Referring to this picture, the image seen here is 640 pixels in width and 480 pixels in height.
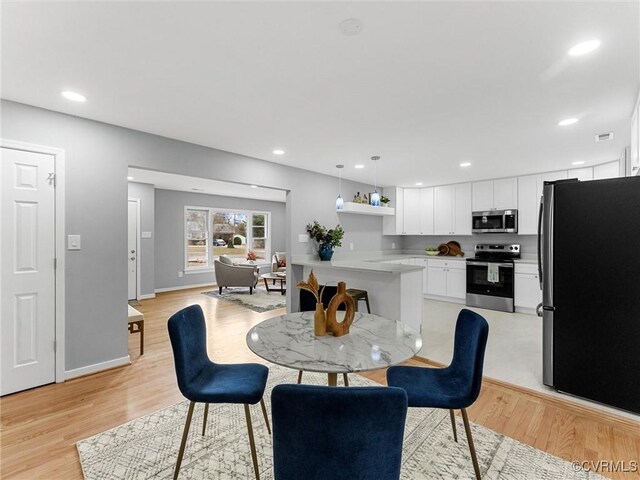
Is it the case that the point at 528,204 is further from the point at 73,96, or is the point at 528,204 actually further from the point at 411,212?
the point at 73,96

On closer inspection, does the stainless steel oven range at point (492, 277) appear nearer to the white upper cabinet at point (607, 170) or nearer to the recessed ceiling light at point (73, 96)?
the white upper cabinet at point (607, 170)

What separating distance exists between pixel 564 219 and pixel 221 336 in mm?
3927

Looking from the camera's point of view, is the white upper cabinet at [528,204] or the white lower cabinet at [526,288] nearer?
the white lower cabinet at [526,288]

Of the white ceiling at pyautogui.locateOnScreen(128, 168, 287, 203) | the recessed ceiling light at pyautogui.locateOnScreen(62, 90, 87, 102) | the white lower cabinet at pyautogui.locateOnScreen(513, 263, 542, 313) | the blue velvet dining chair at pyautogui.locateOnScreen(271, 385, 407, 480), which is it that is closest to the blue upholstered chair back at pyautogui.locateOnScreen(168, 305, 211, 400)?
the blue velvet dining chair at pyautogui.locateOnScreen(271, 385, 407, 480)

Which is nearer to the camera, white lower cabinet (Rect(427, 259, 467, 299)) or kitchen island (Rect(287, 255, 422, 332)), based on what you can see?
kitchen island (Rect(287, 255, 422, 332))

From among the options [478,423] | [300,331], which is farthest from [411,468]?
[300,331]

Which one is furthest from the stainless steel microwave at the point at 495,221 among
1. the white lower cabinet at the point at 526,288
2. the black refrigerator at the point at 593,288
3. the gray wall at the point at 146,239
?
the gray wall at the point at 146,239

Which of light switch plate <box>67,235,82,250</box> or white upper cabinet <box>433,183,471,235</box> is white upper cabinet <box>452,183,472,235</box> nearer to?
white upper cabinet <box>433,183,471,235</box>

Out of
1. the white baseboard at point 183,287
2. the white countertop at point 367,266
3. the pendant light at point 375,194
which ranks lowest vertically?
the white baseboard at point 183,287

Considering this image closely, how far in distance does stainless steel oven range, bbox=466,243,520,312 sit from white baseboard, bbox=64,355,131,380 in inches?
213

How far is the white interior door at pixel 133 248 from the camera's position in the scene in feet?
20.7

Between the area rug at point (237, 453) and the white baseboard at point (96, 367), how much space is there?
3.70 feet

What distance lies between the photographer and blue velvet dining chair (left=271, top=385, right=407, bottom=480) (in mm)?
944

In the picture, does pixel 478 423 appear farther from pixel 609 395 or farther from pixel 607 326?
pixel 607 326
